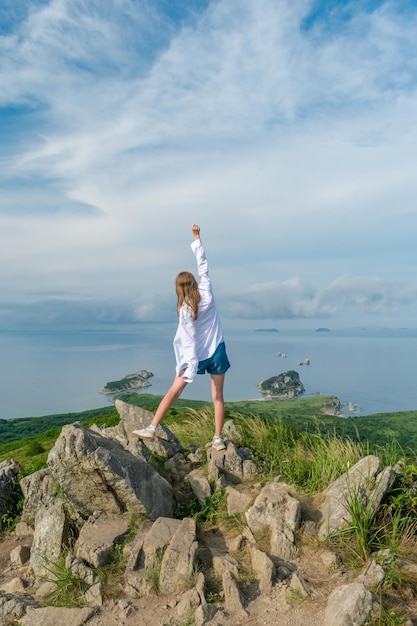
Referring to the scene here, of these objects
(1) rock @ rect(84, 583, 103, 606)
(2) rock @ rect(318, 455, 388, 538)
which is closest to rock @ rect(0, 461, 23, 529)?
(1) rock @ rect(84, 583, 103, 606)

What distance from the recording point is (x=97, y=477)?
7.23m

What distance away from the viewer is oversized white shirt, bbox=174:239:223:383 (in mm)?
8516

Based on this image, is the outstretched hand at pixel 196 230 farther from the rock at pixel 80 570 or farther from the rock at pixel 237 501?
the rock at pixel 80 570

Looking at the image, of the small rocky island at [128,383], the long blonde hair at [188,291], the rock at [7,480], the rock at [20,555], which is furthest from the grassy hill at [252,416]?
the small rocky island at [128,383]

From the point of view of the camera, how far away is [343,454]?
30.1 feet

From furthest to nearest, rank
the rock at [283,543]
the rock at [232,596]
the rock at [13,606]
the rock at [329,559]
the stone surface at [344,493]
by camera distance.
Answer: the stone surface at [344,493] < the rock at [283,543] < the rock at [329,559] < the rock at [13,606] < the rock at [232,596]

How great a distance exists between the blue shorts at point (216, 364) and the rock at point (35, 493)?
10.6 feet

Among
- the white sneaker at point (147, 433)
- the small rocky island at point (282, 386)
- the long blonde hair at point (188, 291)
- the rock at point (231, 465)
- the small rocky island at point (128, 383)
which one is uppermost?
the long blonde hair at point (188, 291)

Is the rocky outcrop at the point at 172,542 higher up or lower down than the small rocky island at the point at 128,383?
higher up

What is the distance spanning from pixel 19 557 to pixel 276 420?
6.03 metres

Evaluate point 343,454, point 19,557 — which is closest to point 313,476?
point 343,454

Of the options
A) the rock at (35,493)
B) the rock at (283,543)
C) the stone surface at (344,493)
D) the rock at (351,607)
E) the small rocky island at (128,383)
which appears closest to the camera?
the rock at (351,607)

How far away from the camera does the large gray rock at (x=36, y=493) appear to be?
27.5 ft

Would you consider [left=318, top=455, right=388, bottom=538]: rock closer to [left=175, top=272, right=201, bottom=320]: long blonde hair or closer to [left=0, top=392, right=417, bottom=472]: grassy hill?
[left=0, top=392, right=417, bottom=472]: grassy hill
